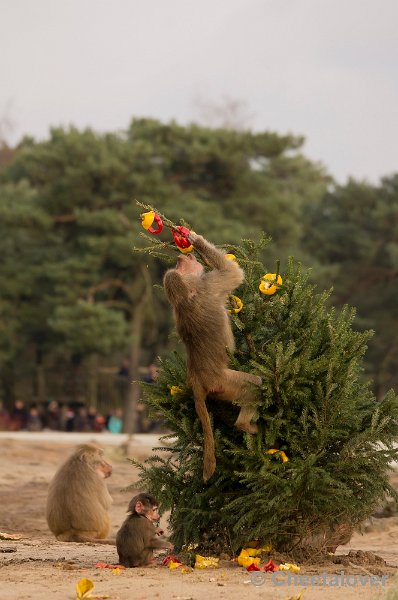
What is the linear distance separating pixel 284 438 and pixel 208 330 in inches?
40.0

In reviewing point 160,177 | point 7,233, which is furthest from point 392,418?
point 7,233

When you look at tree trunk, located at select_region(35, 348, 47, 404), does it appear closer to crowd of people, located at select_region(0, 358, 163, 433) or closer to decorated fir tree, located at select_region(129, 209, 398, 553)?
crowd of people, located at select_region(0, 358, 163, 433)

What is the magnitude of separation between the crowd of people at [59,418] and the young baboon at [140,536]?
23931mm

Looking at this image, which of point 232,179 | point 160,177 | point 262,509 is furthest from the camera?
point 232,179

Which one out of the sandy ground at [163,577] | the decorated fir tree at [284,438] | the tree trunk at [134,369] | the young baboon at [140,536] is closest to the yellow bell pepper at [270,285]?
the decorated fir tree at [284,438]

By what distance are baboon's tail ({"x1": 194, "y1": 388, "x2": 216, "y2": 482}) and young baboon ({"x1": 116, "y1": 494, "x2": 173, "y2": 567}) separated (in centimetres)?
59

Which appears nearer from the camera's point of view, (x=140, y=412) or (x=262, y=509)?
(x=262, y=509)

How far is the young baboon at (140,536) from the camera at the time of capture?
8750 mm

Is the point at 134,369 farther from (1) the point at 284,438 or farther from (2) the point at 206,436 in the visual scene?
(2) the point at 206,436

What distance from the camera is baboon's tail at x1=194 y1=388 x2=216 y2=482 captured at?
A: 8547 mm

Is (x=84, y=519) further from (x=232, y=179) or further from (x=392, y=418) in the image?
(x=232, y=179)

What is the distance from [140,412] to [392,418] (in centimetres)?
2768

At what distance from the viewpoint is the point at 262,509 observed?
857 centimetres

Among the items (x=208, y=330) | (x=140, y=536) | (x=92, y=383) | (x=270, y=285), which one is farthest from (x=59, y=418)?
(x=208, y=330)
